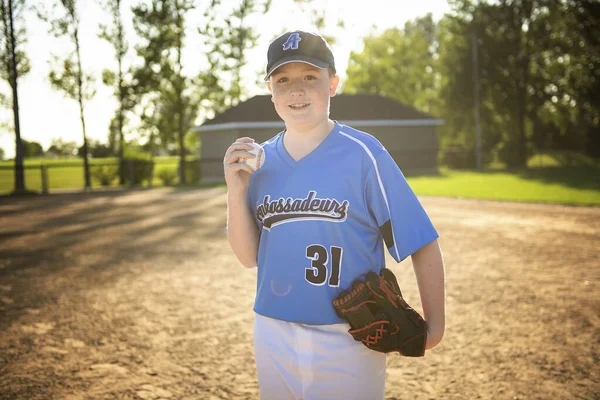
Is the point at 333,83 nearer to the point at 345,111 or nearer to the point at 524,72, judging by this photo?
the point at 345,111

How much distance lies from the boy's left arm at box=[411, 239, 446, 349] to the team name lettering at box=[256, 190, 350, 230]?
327 mm

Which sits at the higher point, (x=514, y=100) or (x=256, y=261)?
(x=514, y=100)

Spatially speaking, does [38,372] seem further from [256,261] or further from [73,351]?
[256,261]

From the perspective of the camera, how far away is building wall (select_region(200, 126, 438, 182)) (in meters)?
32.1

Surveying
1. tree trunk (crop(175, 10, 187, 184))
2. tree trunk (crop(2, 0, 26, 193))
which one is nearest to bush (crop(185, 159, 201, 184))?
tree trunk (crop(175, 10, 187, 184))

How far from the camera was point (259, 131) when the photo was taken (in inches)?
1243

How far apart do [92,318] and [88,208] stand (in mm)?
13470

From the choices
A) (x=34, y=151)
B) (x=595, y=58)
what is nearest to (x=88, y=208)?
(x=595, y=58)

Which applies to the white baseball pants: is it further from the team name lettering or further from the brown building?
the brown building

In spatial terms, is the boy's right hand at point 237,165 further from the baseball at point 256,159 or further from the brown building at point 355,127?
the brown building at point 355,127

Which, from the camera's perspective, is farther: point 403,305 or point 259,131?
point 259,131

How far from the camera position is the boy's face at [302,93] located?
2.03 metres

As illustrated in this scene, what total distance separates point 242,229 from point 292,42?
0.76m

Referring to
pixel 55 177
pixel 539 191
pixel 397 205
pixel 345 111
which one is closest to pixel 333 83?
pixel 397 205
